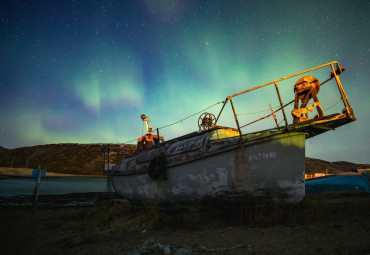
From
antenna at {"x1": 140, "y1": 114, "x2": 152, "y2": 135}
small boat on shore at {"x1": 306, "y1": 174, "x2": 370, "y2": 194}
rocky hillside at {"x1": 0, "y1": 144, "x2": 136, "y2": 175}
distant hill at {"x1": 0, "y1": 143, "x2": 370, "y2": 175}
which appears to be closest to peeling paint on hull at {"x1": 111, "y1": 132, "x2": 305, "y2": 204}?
antenna at {"x1": 140, "y1": 114, "x2": 152, "y2": 135}

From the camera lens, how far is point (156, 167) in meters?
8.17

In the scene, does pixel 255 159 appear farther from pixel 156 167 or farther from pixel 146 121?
pixel 146 121

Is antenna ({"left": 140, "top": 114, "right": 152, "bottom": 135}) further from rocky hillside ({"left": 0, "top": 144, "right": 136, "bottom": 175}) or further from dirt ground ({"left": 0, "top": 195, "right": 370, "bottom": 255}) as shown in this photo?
rocky hillside ({"left": 0, "top": 144, "right": 136, "bottom": 175})

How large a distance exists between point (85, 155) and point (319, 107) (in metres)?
77.3

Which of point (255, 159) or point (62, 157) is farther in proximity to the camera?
point (62, 157)

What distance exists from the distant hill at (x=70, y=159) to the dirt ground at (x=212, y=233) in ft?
164

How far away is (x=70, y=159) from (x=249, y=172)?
75813 millimetres

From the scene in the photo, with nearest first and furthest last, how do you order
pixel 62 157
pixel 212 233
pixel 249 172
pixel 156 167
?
1. pixel 212 233
2. pixel 249 172
3. pixel 156 167
4. pixel 62 157

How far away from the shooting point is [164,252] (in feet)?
13.8

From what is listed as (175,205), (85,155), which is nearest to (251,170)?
(175,205)

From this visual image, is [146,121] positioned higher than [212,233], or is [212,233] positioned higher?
[146,121]

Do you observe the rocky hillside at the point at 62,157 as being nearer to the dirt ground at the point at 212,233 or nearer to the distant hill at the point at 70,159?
the distant hill at the point at 70,159

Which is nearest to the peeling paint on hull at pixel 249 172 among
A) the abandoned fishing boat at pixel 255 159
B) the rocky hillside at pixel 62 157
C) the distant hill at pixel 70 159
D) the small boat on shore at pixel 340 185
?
the abandoned fishing boat at pixel 255 159

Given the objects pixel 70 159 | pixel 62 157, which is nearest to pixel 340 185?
pixel 70 159
